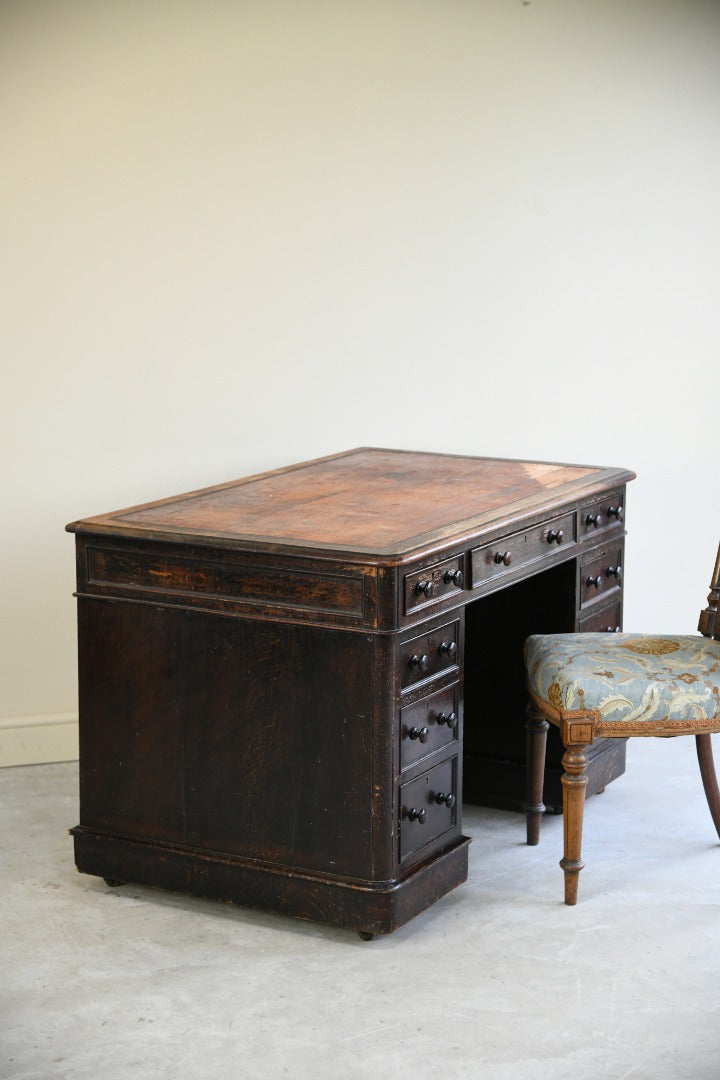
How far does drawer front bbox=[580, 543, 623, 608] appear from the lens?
3.89m

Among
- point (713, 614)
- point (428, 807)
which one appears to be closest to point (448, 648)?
point (428, 807)

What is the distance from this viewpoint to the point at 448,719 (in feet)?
10.8

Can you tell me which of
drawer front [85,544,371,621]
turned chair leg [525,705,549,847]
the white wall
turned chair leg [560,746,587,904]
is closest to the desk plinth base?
turned chair leg [560,746,587,904]

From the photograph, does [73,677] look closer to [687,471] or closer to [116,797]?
[116,797]

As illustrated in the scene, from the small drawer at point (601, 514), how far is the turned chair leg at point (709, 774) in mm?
567

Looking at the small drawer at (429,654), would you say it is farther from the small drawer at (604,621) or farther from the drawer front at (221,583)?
the small drawer at (604,621)

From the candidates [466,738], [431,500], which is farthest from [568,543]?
[466,738]

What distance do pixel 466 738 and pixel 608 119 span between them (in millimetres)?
1902

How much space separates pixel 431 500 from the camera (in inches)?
140

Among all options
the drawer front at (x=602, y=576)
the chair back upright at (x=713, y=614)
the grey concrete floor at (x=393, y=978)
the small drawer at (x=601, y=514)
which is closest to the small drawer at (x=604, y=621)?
the drawer front at (x=602, y=576)

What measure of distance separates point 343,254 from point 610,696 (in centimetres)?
172

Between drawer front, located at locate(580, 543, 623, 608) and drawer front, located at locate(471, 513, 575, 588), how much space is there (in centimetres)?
18

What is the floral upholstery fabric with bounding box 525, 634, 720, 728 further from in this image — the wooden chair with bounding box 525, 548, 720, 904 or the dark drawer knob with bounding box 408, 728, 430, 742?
the dark drawer knob with bounding box 408, 728, 430, 742

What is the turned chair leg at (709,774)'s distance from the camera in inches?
143
